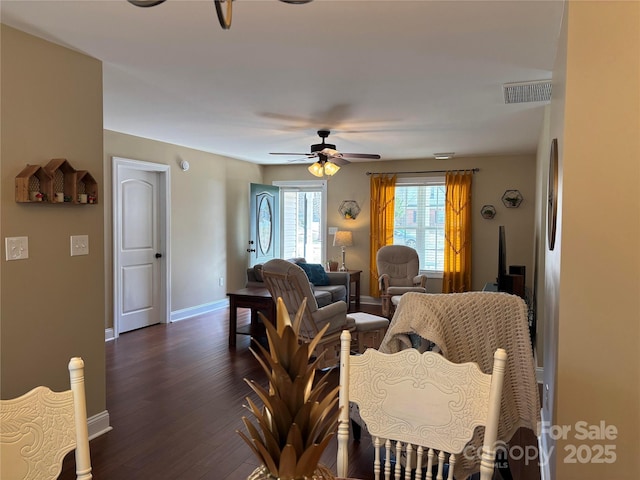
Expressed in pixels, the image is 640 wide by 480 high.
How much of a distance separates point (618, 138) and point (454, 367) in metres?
1.18

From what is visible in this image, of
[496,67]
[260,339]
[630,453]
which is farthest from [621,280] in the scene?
[260,339]

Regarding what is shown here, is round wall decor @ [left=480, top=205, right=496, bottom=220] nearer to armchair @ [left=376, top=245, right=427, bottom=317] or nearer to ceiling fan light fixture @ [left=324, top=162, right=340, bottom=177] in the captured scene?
armchair @ [left=376, top=245, right=427, bottom=317]

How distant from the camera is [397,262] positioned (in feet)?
23.8

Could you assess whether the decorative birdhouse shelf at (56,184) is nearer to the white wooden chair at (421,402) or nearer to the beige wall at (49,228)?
the beige wall at (49,228)

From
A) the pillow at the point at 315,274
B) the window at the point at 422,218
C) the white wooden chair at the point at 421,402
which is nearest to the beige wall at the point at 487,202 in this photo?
the window at the point at 422,218

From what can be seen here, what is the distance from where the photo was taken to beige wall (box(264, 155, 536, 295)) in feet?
22.9

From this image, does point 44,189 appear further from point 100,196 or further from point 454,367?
point 454,367

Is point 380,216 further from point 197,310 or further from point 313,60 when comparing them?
point 313,60

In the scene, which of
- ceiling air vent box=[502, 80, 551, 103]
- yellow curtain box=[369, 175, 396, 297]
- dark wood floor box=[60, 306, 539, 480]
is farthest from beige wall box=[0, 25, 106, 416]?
yellow curtain box=[369, 175, 396, 297]

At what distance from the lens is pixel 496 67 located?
308 cm

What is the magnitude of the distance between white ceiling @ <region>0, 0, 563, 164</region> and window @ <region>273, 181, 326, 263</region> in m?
3.28

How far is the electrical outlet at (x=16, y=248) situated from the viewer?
252 cm

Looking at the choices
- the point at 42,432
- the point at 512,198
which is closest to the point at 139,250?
the point at 42,432

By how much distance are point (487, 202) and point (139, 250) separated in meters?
4.97
